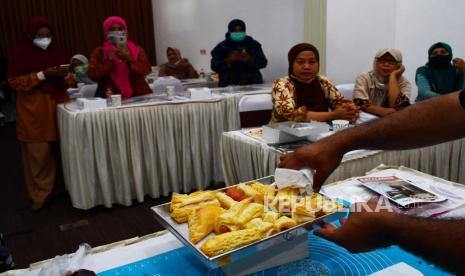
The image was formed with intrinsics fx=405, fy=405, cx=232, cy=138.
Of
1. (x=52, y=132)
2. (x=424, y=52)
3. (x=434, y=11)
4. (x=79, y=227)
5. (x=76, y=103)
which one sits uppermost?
(x=434, y=11)

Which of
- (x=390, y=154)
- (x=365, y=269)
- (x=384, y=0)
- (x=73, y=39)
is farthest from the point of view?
(x=73, y=39)

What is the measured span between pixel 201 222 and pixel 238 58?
3.02 metres

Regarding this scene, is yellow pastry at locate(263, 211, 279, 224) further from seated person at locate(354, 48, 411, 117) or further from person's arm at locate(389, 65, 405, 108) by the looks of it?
person's arm at locate(389, 65, 405, 108)

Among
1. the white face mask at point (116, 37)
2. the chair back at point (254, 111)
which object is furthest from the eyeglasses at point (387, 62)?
the white face mask at point (116, 37)

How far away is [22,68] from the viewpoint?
9.16 feet

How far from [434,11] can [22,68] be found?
3.21 meters

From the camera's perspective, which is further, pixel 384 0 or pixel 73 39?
pixel 73 39

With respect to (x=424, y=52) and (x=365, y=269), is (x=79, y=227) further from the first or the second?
(x=424, y=52)

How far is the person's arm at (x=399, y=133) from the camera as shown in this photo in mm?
903

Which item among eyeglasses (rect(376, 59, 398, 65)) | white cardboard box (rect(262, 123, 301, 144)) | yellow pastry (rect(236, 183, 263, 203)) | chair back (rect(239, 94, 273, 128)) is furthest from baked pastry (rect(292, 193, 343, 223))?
eyeglasses (rect(376, 59, 398, 65))

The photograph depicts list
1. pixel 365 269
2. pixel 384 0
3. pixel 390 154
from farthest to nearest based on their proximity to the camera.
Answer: pixel 384 0
pixel 390 154
pixel 365 269

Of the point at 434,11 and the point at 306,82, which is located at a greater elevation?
the point at 434,11

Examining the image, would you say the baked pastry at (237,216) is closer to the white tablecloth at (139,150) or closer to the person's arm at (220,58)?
the white tablecloth at (139,150)

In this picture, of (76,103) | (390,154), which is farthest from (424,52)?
(76,103)
